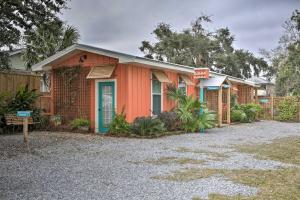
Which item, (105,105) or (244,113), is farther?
(244,113)

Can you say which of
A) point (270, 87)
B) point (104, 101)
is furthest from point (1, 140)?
point (270, 87)

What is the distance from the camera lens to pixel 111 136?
12.8 m

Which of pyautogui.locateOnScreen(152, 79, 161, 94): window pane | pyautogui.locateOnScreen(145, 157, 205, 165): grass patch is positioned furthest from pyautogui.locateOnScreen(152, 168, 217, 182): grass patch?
pyautogui.locateOnScreen(152, 79, 161, 94): window pane

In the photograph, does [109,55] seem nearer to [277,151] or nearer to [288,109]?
[277,151]

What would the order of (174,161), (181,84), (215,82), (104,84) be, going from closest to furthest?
(174,161) < (104,84) < (181,84) < (215,82)

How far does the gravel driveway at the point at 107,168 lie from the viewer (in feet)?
16.6

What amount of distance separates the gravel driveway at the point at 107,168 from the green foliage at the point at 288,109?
43.9 ft

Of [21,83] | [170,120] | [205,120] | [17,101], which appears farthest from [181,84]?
[17,101]

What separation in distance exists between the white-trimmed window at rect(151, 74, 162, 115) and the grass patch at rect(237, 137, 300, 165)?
558 cm

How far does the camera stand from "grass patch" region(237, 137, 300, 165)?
815 centimetres

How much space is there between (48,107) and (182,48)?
87.6 ft

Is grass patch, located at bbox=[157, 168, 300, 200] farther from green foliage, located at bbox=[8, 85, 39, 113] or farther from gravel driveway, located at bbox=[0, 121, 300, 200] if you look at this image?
green foliage, located at bbox=[8, 85, 39, 113]

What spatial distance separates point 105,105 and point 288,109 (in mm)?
14362

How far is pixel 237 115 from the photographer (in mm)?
20375
